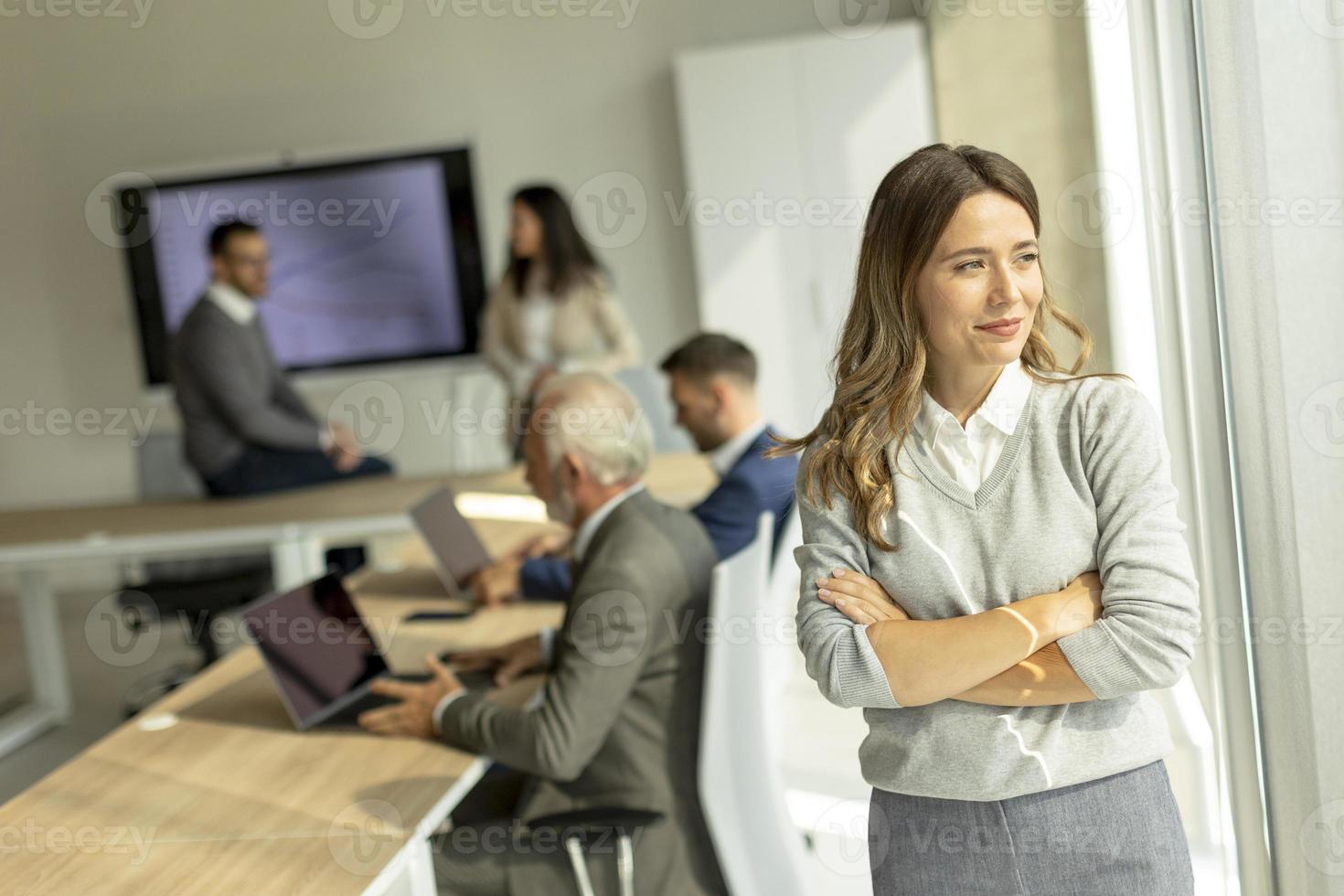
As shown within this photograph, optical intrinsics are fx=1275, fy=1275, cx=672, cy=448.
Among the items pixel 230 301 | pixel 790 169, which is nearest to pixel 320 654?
pixel 230 301

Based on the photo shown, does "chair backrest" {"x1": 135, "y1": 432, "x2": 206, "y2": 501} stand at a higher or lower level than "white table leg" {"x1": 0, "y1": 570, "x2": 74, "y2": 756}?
higher

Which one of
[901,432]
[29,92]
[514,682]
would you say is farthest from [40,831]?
[29,92]

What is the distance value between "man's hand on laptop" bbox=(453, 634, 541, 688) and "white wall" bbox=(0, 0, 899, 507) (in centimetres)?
416

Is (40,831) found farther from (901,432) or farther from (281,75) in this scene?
(281,75)

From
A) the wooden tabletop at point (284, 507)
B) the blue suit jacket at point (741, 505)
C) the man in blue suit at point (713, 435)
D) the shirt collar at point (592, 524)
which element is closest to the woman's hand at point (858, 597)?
the shirt collar at point (592, 524)

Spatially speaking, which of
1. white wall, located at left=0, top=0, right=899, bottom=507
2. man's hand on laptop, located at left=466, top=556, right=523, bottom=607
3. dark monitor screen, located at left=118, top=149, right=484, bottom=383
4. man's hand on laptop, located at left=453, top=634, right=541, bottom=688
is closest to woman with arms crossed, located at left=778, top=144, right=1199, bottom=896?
man's hand on laptop, located at left=453, top=634, right=541, bottom=688

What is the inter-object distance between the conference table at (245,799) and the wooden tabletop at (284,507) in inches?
45.2

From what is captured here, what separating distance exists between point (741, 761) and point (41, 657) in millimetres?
3736

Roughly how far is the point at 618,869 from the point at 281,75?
18.6 feet

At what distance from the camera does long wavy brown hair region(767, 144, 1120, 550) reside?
137 cm

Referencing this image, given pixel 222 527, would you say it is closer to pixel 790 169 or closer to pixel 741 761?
pixel 741 761

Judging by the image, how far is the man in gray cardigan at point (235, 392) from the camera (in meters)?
4.41

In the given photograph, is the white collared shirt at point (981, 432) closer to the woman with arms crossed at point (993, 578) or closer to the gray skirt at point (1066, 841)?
the woman with arms crossed at point (993, 578)

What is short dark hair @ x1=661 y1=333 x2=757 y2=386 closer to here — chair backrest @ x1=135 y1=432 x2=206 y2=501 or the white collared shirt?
the white collared shirt
